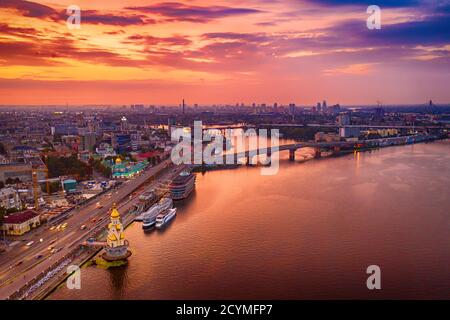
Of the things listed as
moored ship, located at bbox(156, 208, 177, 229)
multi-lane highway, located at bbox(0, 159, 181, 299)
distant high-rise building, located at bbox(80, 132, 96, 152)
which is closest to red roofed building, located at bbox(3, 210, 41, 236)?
multi-lane highway, located at bbox(0, 159, 181, 299)

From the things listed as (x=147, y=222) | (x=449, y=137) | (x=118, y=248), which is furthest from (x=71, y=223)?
Answer: (x=449, y=137)

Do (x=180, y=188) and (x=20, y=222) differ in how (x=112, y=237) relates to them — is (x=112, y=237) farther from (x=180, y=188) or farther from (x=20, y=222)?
(x=180, y=188)

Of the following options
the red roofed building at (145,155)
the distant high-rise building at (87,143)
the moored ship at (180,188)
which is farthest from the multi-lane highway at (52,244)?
the distant high-rise building at (87,143)

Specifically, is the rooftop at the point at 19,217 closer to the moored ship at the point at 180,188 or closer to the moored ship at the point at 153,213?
the moored ship at the point at 153,213

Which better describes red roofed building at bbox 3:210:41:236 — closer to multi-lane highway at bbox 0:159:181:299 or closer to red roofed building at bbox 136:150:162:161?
multi-lane highway at bbox 0:159:181:299

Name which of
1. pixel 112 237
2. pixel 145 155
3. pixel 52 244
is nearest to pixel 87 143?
pixel 145 155

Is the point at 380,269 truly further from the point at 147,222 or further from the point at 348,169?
the point at 348,169

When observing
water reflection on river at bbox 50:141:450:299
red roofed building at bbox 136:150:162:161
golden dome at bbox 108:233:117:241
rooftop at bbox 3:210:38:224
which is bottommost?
water reflection on river at bbox 50:141:450:299
